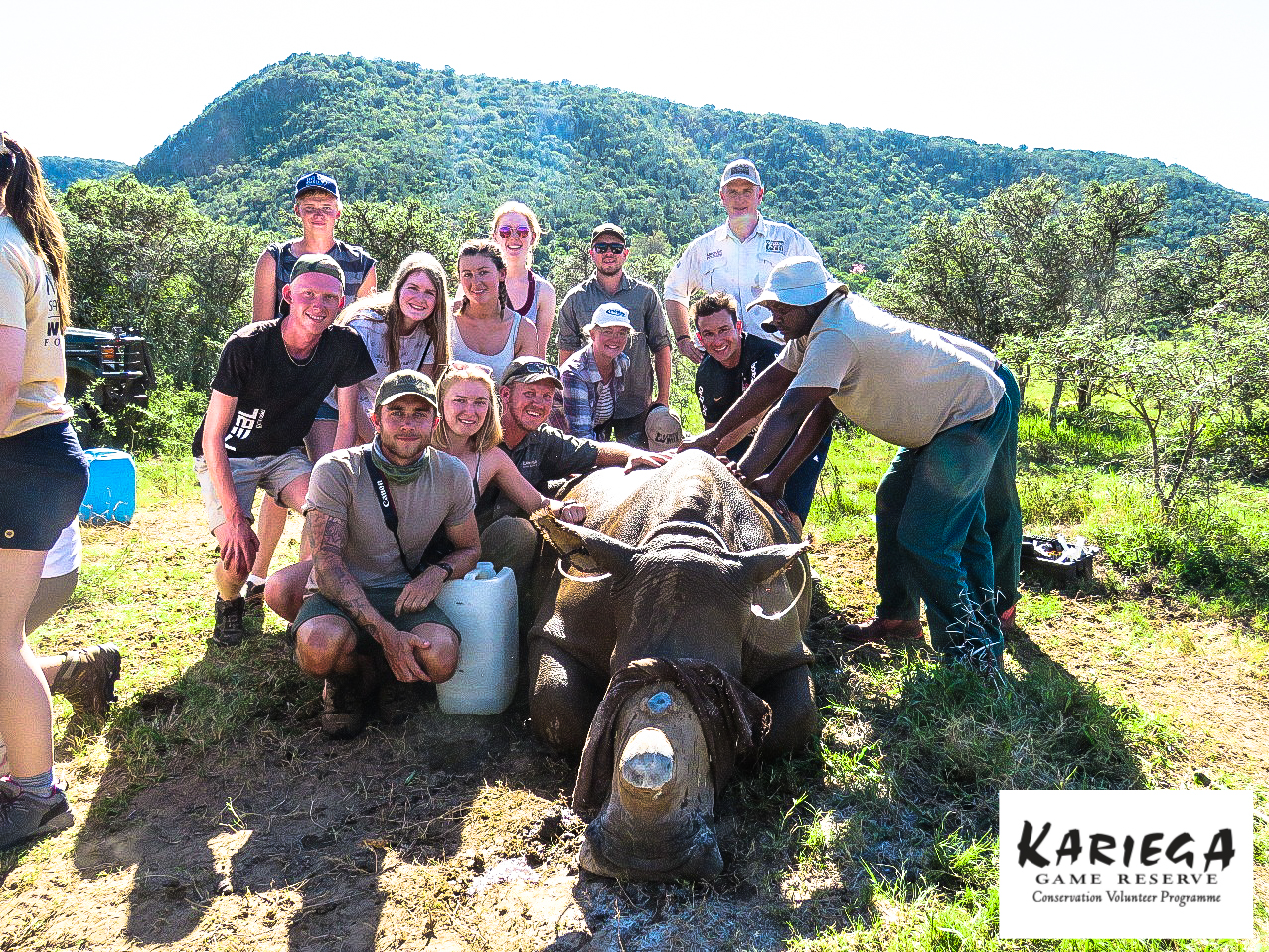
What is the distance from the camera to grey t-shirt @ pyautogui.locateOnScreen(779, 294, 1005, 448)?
15.0 ft

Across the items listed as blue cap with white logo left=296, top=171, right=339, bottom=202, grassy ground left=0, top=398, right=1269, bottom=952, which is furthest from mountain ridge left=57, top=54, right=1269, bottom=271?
grassy ground left=0, top=398, right=1269, bottom=952

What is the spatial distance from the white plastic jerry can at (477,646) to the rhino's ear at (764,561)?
56.3 inches

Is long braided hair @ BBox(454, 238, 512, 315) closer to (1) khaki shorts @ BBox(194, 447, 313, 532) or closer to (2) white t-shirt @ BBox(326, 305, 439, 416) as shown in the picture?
(2) white t-shirt @ BBox(326, 305, 439, 416)

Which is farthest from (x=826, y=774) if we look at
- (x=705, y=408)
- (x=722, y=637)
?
(x=705, y=408)

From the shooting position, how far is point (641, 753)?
9.30ft

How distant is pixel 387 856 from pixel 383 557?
4.96 ft

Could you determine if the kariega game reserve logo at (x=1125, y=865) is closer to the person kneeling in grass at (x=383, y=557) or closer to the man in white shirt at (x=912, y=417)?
the man in white shirt at (x=912, y=417)

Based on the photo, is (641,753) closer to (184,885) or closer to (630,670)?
(630,670)

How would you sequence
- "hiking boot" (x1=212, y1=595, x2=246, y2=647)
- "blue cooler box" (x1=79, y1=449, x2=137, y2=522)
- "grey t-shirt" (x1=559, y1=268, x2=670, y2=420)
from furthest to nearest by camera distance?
1. "blue cooler box" (x1=79, y1=449, x2=137, y2=522)
2. "grey t-shirt" (x1=559, y1=268, x2=670, y2=420)
3. "hiking boot" (x1=212, y1=595, x2=246, y2=647)

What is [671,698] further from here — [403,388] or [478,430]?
[478,430]

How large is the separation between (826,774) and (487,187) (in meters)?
86.6

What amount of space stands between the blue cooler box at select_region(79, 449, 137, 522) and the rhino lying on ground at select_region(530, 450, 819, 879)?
204 inches

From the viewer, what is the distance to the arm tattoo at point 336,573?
162 inches

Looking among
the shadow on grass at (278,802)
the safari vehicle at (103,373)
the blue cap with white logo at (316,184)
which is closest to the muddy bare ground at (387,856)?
the shadow on grass at (278,802)
